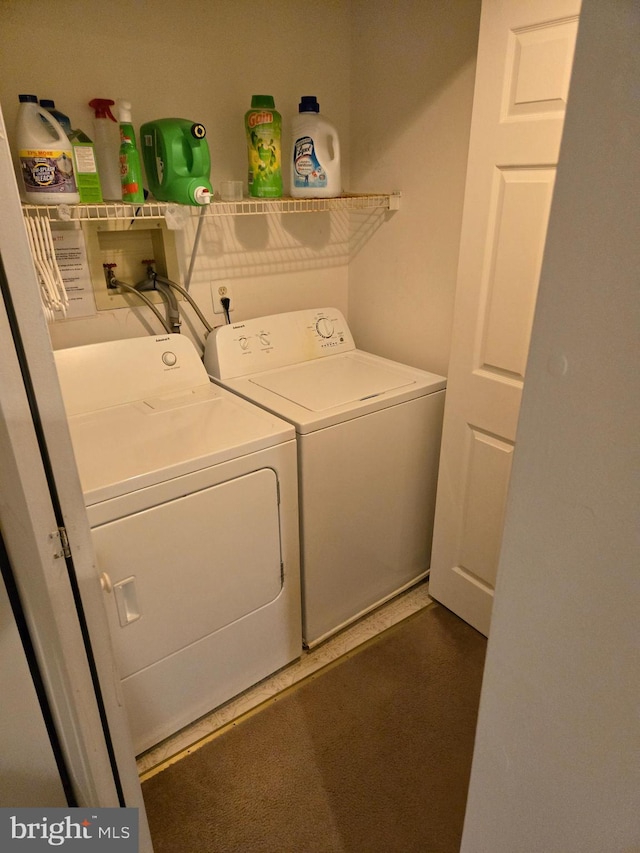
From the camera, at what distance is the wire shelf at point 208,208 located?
1.54m

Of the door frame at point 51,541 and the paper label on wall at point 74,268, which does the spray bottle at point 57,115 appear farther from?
the door frame at point 51,541

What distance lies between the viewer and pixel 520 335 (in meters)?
1.67

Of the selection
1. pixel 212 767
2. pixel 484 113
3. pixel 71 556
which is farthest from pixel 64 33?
pixel 212 767

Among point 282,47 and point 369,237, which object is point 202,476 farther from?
point 282,47

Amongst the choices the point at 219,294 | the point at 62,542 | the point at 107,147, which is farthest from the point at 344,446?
the point at 107,147

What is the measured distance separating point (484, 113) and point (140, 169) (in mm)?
1076

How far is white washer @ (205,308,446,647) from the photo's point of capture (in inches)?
70.2

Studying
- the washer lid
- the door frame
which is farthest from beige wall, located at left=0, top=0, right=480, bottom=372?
the door frame

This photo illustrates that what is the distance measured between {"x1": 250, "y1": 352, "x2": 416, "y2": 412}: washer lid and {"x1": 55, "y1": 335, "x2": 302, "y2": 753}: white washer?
182mm

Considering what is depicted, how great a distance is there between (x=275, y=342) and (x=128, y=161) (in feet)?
2.69

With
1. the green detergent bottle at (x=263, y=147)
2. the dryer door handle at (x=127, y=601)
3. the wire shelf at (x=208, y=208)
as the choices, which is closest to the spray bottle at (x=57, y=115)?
the wire shelf at (x=208, y=208)

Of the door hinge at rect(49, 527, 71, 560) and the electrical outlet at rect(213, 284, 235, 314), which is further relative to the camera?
the electrical outlet at rect(213, 284, 235, 314)

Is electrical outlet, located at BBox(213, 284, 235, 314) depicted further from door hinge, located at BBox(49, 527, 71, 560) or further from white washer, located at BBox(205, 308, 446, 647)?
door hinge, located at BBox(49, 527, 71, 560)

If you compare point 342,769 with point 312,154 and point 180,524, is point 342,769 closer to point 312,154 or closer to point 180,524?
point 180,524
